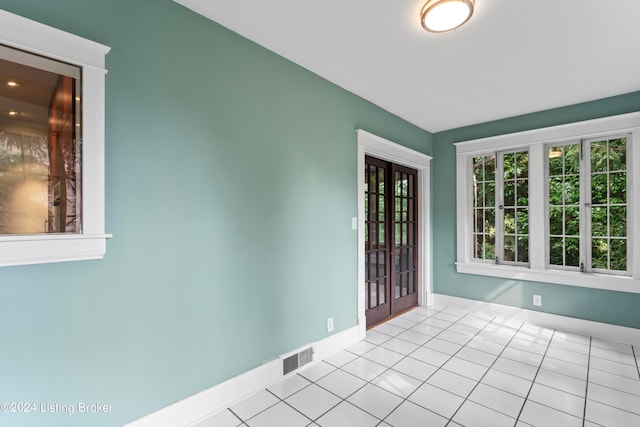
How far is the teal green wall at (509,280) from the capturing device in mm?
3129

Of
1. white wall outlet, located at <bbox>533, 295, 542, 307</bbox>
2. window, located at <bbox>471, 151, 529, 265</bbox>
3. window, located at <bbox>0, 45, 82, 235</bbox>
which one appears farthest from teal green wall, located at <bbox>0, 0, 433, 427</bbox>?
white wall outlet, located at <bbox>533, 295, 542, 307</bbox>

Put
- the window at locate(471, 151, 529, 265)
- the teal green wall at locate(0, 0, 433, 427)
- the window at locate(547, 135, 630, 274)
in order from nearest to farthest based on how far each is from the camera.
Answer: the teal green wall at locate(0, 0, 433, 427) < the window at locate(547, 135, 630, 274) < the window at locate(471, 151, 529, 265)

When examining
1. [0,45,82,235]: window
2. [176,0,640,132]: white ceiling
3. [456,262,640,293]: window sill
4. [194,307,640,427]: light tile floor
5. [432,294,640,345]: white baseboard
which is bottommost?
[194,307,640,427]: light tile floor

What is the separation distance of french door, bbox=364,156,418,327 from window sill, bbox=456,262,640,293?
0.81m

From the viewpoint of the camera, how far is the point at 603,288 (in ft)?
10.4

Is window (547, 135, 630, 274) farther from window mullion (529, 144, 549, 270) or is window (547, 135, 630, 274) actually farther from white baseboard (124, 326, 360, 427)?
white baseboard (124, 326, 360, 427)

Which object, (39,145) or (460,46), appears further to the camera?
(460,46)

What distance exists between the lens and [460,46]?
2244mm

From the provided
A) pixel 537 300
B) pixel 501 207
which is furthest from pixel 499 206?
pixel 537 300

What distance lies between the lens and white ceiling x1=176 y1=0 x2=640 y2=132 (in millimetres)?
1859

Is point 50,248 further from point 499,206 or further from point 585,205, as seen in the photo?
point 585,205

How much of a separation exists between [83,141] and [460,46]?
2.58m

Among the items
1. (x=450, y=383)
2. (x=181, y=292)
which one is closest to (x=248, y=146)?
(x=181, y=292)

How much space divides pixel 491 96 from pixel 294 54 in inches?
87.8
